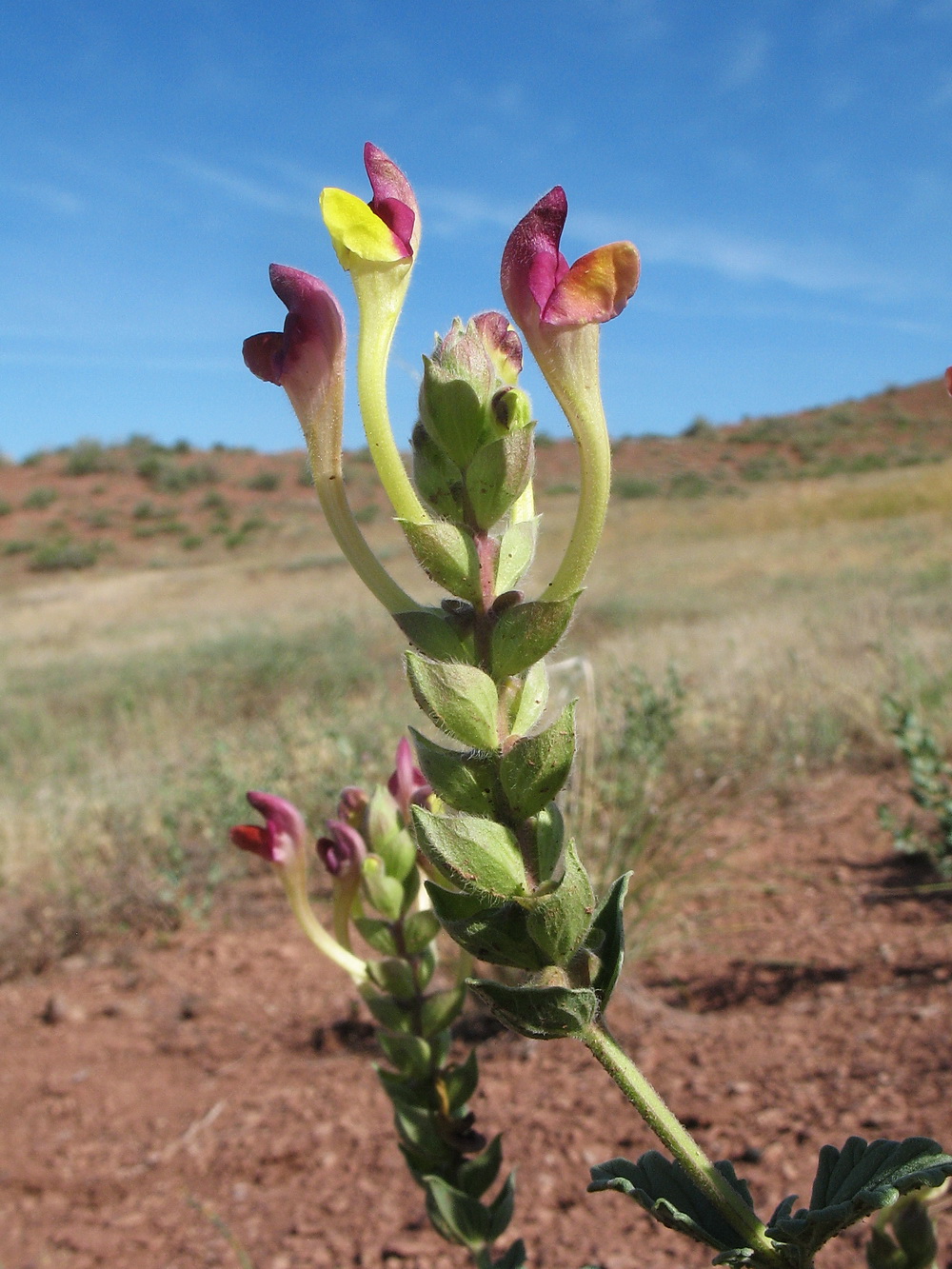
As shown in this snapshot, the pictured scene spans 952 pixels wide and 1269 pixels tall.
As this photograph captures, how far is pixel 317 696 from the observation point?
25.8 ft

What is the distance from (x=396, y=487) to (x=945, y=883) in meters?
2.99

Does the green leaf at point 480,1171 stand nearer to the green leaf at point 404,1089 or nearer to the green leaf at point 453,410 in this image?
the green leaf at point 404,1089

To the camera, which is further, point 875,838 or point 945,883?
point 875,838

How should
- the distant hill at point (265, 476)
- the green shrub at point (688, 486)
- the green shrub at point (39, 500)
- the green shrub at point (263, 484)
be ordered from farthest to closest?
the green shrub at point (263, 484)
the green shrub at point (39, 500)
the green shrub at point (688, 486)
the distant hill at point (265, 476)

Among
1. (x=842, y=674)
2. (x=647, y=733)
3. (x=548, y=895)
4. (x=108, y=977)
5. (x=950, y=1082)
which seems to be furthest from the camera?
(x=842, y=674)

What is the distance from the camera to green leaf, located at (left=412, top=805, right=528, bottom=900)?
0.58m

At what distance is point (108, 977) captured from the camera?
11.5ft

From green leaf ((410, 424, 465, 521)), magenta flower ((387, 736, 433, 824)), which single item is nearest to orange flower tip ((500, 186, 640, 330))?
green leaf ((410, 424, 465, 521))

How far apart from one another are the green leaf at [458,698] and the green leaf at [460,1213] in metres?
0.60

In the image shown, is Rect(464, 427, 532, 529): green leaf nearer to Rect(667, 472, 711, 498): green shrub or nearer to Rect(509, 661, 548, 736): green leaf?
Rect(509, 661, 548, 736): green leaf

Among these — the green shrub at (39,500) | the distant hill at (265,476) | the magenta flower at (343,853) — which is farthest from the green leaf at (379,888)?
the green shrub at (39,500)

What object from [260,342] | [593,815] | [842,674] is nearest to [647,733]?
[593,815]

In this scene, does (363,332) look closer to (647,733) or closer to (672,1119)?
(672,1119)

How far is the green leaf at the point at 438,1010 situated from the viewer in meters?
1.03
